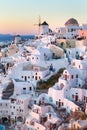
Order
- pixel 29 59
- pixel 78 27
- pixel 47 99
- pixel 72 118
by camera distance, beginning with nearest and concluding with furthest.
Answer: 1. pixel 72 118
2. pixel 47 99
3. pixel 29 59
4. pixel 78 27

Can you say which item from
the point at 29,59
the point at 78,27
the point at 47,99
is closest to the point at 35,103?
the point at 47,99

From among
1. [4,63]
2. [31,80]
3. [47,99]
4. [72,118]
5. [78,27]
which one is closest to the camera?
[72,118]

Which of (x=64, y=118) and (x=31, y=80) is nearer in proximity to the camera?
(x=64, y=118)

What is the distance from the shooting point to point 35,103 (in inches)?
1249

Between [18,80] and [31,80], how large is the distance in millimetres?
1032

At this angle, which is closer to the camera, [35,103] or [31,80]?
[35,103]

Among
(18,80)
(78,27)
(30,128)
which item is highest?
(78,27)

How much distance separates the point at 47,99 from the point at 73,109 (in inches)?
108

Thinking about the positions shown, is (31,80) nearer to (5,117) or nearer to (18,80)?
Result: (18,80)

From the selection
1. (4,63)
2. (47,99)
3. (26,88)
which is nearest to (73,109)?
(47,99)

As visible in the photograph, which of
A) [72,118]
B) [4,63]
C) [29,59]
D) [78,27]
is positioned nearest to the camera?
[72,118]

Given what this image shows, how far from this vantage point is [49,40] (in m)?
42.7

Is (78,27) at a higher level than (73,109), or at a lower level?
higher

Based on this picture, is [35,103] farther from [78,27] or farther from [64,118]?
[78,27]
